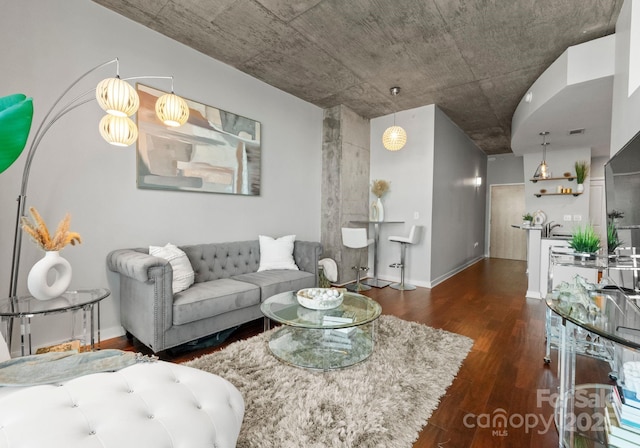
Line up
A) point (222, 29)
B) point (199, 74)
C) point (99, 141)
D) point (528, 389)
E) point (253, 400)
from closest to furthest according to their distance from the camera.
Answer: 1. point (253, 400)
2. point (528, 389)
3. point (99, 141)
4. point (222, 29)
5. point (199, 74)

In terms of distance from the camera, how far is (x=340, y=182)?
480 cm

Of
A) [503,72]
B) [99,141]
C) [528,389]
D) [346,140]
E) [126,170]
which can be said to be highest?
[503,72]

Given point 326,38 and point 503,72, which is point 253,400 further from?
point 503,72

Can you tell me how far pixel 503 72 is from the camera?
364 cm

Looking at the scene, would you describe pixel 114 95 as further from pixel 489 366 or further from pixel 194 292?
pixel 489 366

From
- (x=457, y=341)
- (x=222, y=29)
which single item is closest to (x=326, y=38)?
(x=222, y=29)

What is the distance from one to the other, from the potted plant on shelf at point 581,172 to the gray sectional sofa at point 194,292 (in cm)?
505

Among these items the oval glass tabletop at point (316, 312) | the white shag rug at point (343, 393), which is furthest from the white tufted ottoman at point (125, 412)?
the oval glass tabletop at point (316, 312)

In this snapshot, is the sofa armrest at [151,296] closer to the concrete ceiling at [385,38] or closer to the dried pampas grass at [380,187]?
the concrete ceiling at [385,38]

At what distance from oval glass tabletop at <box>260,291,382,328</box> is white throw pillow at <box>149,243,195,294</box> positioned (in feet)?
2.72

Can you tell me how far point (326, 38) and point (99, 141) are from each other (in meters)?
2.38

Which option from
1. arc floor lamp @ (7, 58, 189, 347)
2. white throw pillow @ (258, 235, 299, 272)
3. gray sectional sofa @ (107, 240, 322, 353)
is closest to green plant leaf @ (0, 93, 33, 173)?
arc floor lamp @ (7, 58, 189, 347)

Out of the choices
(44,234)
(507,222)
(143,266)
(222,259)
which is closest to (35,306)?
(44,234)

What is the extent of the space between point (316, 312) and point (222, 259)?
1.52 meters
